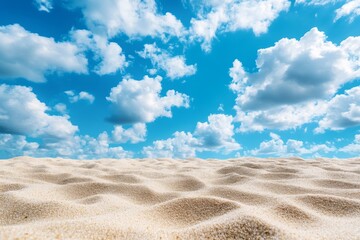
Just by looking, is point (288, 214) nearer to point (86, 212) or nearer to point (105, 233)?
point (105, 233)

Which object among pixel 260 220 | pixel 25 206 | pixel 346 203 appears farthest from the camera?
pixel 346 203

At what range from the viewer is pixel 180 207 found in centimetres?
241

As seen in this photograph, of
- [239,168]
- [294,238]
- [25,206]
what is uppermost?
[239,168]

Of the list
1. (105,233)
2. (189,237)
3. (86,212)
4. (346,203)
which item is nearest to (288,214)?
(346,203)

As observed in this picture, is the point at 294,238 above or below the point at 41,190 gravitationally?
below

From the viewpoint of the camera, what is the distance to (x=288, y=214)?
2229 mm

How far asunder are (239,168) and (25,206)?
9.93 ft

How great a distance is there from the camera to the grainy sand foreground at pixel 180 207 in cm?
173

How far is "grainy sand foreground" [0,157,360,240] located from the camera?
1.73 meters

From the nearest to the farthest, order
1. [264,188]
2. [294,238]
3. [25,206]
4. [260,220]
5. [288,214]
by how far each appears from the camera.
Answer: [294,238], [260,220], [288,214], [25,206], [264,188]

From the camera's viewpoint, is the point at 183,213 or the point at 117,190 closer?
the point at 183,213

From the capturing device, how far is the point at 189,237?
1695 mm

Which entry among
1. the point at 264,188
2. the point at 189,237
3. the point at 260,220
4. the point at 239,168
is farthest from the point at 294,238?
the point at 239,168

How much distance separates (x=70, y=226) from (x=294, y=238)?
48.0 inches
